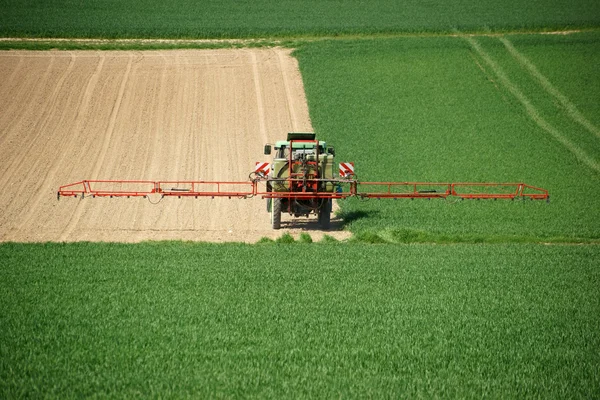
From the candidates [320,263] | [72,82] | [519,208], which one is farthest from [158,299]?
[72,82]

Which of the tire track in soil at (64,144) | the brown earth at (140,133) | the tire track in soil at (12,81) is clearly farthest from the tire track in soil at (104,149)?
the tire track in soil at (12,81)

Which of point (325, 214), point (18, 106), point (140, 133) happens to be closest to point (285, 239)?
point (325, 214)

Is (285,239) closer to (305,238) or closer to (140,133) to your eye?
(305,238)

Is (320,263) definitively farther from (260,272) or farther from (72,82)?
(72,82)

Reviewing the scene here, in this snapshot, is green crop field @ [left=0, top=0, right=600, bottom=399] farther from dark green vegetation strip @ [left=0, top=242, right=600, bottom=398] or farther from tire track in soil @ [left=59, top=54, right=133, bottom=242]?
tire track in soil @ [left=59, top=54, right=133, bottom=242]

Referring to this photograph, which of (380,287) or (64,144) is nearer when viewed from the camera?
(380,287)

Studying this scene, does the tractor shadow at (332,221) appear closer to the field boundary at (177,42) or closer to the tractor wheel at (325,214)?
the tractor wheel at (325,214)

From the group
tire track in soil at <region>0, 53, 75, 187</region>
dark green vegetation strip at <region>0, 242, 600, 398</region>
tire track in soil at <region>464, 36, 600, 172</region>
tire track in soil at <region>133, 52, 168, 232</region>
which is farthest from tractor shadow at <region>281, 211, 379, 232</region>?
tire track in soil at <region>464, 36, 600, 172</region>
